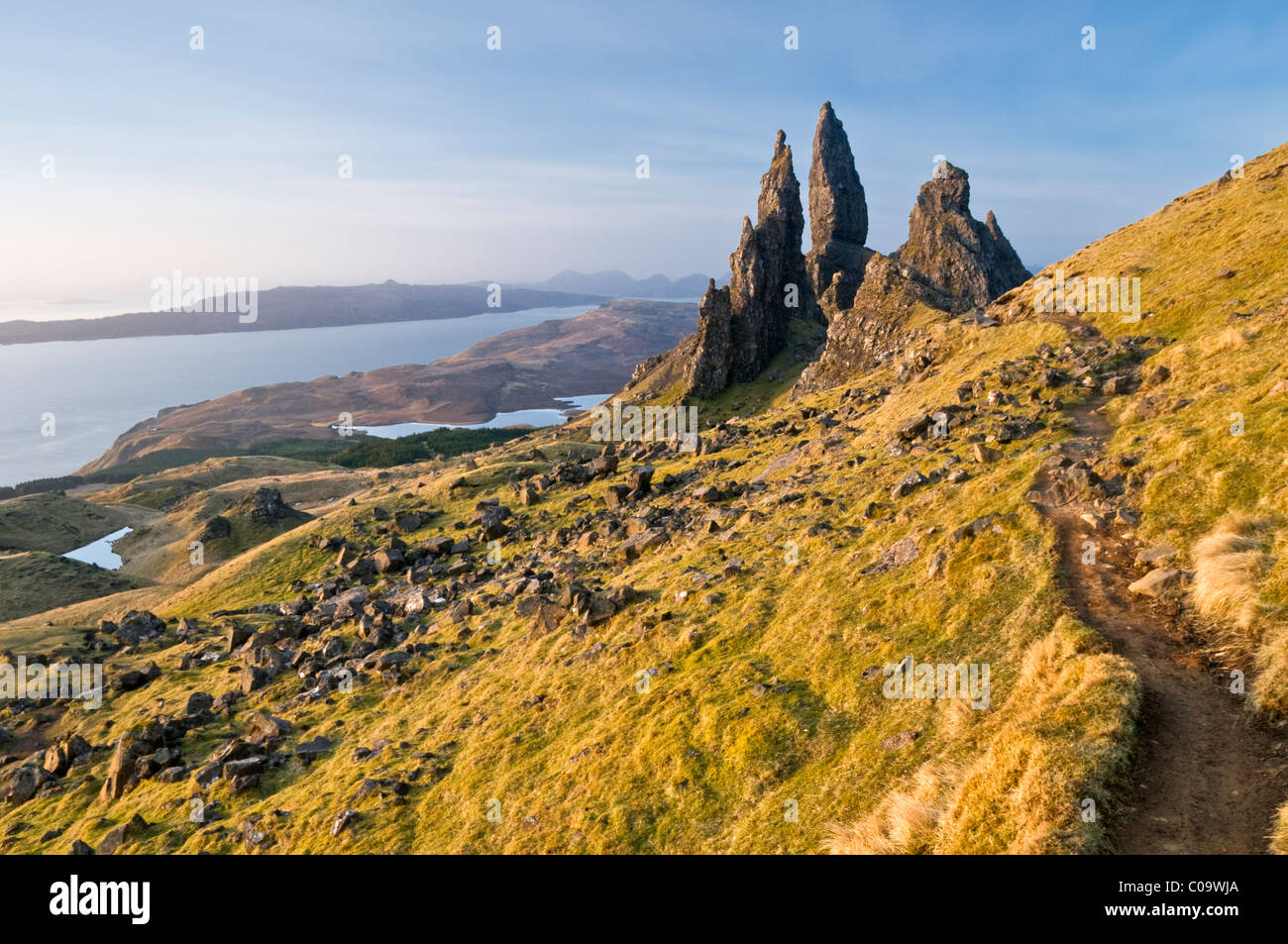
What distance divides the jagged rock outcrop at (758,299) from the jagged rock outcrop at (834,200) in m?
16.6

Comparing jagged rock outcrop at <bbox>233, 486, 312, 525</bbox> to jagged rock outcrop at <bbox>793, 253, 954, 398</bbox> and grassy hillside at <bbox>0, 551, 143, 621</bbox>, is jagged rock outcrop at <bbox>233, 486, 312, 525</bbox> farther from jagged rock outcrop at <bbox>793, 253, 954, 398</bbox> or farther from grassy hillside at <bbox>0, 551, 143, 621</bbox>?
jagged rock outcrop at <bbox>793, 253, 954, 398</bbox>

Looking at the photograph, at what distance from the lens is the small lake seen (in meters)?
95.4

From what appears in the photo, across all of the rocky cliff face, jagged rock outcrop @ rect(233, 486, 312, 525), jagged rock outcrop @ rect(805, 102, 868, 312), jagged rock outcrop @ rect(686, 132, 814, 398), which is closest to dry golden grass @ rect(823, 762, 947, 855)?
jagged rock outcrop @ rect(233, 486, 312, 525)

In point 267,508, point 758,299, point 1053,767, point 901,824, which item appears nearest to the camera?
point 1053,767

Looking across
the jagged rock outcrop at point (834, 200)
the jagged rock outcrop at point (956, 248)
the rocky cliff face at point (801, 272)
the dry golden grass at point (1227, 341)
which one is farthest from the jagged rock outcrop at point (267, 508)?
the jagged rock outcrop at point (834, 200)

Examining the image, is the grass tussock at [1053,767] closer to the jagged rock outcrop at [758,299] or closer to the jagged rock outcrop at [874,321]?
the jagged rock outcrop at [874,321]

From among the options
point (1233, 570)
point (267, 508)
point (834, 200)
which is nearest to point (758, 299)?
point (834, 200)

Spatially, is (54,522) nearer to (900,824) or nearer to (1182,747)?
(900,824)

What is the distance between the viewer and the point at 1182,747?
47.5ft

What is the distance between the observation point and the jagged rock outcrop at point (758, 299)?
144500mm

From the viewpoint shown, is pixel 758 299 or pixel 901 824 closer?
pixel 901 824

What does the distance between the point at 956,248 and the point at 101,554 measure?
16504cm

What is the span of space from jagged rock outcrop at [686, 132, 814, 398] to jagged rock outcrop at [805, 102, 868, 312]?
1660cm
